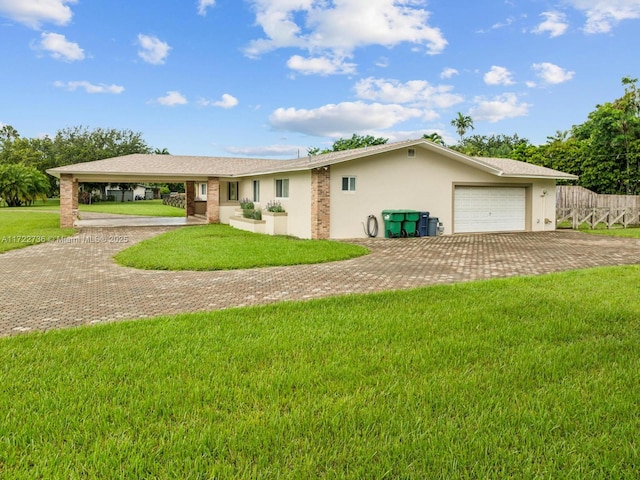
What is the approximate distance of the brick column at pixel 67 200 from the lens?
850 inches

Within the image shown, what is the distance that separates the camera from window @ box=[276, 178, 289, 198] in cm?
2009

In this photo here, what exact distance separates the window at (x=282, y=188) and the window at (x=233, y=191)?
6918mm

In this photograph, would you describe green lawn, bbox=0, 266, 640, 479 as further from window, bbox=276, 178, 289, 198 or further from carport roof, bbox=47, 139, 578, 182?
window, bbox=276, 178, 289, 198

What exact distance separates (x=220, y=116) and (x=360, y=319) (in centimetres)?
2830

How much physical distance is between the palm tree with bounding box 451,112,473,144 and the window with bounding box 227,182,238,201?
4245 centimetres

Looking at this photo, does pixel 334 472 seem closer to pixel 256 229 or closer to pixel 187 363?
pixel 187 363

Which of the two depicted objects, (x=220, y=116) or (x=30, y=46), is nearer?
(x=30, y=46)

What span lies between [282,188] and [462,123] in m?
46.9

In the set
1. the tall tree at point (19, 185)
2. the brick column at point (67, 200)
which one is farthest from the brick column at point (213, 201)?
the tall tree at point (19, 185)

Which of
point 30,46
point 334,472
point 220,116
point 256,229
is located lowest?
point 334,472

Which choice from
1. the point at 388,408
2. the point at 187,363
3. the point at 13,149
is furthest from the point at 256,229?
the point at 13,149

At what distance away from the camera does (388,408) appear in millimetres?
3729

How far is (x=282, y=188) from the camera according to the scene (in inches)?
811

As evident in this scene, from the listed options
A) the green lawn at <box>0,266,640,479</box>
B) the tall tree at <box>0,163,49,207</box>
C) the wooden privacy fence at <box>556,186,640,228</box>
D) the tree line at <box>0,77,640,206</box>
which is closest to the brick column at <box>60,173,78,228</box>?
the green lawn at <box>0,266,640,479</box>
